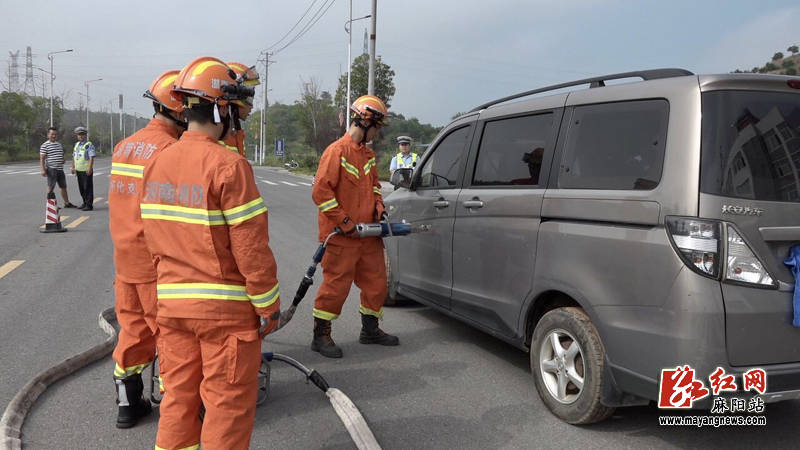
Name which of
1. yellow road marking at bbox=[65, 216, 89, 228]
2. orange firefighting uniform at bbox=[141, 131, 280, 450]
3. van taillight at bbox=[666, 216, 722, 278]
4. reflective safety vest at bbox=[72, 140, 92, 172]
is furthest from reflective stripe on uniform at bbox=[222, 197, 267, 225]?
reflective safety vest at bbox=[72, 140, 92, 172]

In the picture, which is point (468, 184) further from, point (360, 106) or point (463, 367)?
point (463, 367)

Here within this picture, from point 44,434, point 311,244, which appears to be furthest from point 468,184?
point 311,244

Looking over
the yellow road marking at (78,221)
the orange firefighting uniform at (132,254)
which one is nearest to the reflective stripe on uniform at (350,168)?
the orange firefighting uniform at (132,254)

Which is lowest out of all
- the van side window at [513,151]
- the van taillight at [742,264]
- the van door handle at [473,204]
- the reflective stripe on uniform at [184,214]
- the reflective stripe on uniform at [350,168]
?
the van taillight at [742,264]

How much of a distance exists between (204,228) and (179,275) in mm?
243

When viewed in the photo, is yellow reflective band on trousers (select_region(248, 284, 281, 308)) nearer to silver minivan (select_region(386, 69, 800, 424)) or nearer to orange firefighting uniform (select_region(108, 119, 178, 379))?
orange firefighting uniform (select_region(108, 119, 178, 379))

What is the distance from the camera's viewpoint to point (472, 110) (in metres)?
4.78

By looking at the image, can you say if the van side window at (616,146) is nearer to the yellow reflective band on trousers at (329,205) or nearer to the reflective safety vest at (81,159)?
the yellow reflective band on trousers at (329,205)

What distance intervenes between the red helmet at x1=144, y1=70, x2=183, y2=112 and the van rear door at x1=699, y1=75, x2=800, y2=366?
2777mm

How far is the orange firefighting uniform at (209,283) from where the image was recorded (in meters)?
2.30

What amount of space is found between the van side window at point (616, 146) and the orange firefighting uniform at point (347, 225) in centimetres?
172

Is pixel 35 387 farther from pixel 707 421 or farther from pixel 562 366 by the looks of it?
pixel 707 421

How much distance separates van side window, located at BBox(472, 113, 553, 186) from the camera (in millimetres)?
3770

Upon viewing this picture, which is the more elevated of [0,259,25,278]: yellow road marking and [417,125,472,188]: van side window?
[417,125,472,188]: van side window
